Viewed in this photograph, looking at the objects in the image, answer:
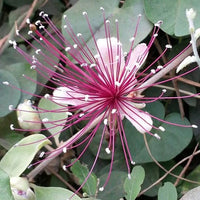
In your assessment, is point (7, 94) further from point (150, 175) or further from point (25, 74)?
point (150, 175)

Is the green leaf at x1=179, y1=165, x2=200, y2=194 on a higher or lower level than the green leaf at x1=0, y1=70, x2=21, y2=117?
lower

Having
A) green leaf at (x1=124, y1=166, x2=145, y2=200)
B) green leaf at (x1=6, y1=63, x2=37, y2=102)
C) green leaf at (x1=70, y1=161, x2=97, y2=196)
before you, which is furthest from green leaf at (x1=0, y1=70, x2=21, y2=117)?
green leaf at (x1=124, y1=166, x2=145, y2=200)

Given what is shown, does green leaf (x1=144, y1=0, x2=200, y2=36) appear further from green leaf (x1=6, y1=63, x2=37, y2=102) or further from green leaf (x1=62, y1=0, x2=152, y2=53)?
green leaf (x1=6, y1=63, x2=37, y2=102)

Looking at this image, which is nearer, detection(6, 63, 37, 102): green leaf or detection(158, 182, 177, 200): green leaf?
detection(158, 182, 177, 200): green leaf

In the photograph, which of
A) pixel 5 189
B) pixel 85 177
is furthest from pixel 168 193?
pixel 5 189

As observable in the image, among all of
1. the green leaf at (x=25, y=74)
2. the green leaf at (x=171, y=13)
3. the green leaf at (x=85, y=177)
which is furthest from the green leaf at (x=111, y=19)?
the green leaf at (x=85, y=177)

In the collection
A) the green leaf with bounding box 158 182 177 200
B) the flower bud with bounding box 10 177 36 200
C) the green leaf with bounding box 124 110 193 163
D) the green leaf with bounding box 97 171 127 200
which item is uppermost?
the green leaf with bounding box 124 110 193 163

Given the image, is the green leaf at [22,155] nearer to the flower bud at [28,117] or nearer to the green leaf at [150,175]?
the flower bud at [28,117]
